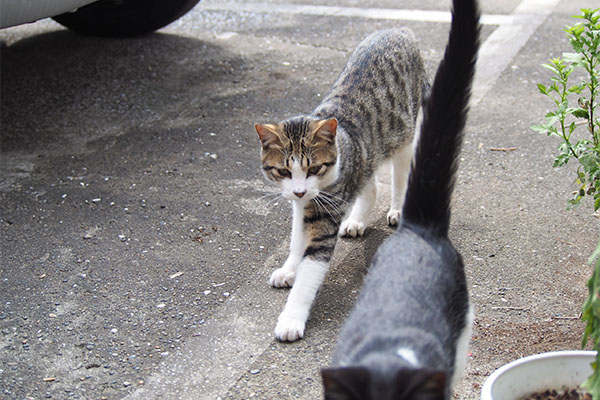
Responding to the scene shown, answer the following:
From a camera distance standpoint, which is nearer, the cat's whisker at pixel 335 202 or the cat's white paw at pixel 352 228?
the cat's whisker at pixel 335 202

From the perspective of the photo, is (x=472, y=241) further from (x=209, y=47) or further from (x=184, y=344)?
(x=209, y=47)

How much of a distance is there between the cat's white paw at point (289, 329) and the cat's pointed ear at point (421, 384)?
1583 mm

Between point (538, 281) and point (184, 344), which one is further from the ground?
point (538, 281)

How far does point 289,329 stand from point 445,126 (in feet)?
4.32

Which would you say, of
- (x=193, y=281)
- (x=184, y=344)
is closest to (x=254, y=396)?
(x=184, y=344)

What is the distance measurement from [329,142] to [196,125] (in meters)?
2.10

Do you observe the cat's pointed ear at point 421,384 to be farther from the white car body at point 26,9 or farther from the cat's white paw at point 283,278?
the white car body at point 26,9

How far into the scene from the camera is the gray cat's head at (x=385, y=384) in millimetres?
1699

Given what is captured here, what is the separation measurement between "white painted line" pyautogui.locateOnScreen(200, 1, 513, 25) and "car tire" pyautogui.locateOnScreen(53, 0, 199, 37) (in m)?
1.45

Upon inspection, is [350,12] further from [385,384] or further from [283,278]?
[385,384]

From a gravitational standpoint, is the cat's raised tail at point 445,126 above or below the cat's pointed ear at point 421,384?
above

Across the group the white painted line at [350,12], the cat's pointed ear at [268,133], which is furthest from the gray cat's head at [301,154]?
the white painted line at [350,12]

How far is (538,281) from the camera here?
11.8 feet

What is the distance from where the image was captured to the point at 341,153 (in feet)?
12.1
